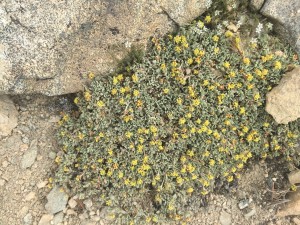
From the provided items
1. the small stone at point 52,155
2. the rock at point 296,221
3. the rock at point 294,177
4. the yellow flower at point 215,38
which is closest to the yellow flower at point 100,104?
the small stone at point 52,155

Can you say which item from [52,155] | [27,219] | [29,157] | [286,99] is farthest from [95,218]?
[286,99]

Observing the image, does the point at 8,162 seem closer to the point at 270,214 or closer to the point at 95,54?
the point at 95,54

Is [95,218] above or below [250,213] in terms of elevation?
below

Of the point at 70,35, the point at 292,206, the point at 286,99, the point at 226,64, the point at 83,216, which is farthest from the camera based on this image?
the point at 292,206

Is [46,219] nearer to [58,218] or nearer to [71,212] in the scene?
[58,218]

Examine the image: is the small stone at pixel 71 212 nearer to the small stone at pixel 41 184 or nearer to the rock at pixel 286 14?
the small stone at pixel 41 184

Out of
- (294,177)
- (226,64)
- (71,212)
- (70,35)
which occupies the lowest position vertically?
(71,212)

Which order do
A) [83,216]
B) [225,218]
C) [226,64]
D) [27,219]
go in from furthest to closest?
[225,218] < [83,216] < [27,219] < [226,64]
